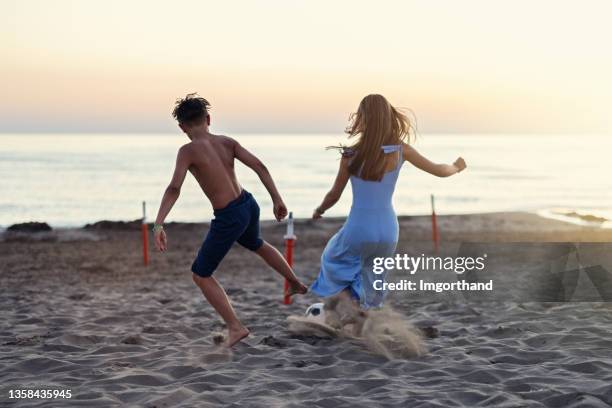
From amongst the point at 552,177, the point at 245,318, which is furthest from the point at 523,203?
the point at 245,318

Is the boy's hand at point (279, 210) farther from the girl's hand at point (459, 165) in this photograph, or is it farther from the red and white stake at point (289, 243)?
the girl's hand at point (459, 165)

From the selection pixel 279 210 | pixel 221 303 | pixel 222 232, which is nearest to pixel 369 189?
pixel 279 210

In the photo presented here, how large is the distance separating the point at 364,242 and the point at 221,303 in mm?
1301

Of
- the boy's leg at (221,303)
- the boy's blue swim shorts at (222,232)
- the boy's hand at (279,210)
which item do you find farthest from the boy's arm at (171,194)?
the boy's hand at (279,210)

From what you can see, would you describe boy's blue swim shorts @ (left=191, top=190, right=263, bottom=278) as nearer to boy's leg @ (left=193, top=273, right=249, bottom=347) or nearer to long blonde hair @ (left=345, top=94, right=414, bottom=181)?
boy's leg @ (left=193, top=273, right=249, bottom=347)

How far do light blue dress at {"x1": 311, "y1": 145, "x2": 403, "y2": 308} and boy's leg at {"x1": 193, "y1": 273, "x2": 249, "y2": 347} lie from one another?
2.46 ft

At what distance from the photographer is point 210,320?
7.25 m

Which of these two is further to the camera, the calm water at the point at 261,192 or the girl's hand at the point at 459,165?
the calm water at the point at 261,192

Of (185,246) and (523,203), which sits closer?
(185,246)

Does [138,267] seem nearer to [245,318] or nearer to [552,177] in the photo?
[245,318]

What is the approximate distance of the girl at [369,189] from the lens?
18.3 feet

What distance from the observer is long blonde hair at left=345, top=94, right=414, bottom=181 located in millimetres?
5551

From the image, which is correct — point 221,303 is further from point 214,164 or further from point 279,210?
point 214,164

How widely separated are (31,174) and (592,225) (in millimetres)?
36783
